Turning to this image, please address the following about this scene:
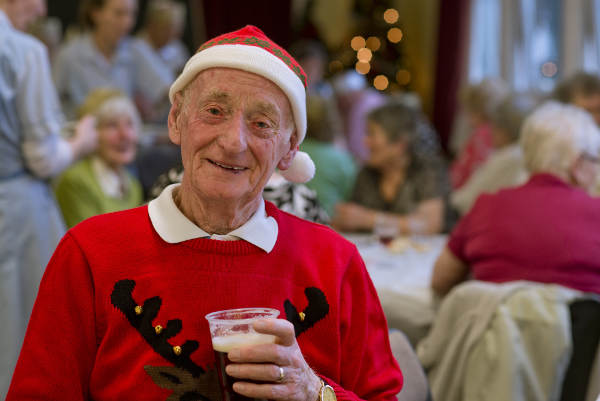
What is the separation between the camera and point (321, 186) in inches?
156

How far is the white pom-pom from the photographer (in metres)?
1.42

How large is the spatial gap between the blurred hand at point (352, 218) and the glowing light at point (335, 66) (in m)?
6.21

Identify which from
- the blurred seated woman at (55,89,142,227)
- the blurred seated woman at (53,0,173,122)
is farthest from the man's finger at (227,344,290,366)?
the blurred seated woman at (53,0,173,122)

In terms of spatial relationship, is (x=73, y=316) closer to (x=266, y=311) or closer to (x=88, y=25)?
(x=266, y=311)

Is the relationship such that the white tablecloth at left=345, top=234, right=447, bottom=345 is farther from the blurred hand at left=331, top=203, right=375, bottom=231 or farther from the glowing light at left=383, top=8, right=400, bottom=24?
the glowing light at left=383, top=8, right=400, bottom=24

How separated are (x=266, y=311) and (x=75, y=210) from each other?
244 centimetres

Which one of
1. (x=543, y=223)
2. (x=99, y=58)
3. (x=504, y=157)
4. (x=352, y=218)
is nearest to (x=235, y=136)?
(x=543, y=223)

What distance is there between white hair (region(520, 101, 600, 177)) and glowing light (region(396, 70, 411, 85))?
6980 millimetres

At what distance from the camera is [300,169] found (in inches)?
56.3

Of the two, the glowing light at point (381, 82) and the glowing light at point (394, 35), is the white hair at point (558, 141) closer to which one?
the glowing light at point (381, 82)

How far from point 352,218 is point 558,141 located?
1.34 metres

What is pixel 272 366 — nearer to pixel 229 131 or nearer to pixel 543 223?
pixel 229 131

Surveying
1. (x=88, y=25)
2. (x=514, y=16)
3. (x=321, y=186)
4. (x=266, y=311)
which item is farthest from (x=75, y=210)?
(x=514, y=16)

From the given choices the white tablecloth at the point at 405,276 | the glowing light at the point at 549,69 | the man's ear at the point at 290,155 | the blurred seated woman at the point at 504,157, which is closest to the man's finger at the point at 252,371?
the man's ear at the point at 290,155
